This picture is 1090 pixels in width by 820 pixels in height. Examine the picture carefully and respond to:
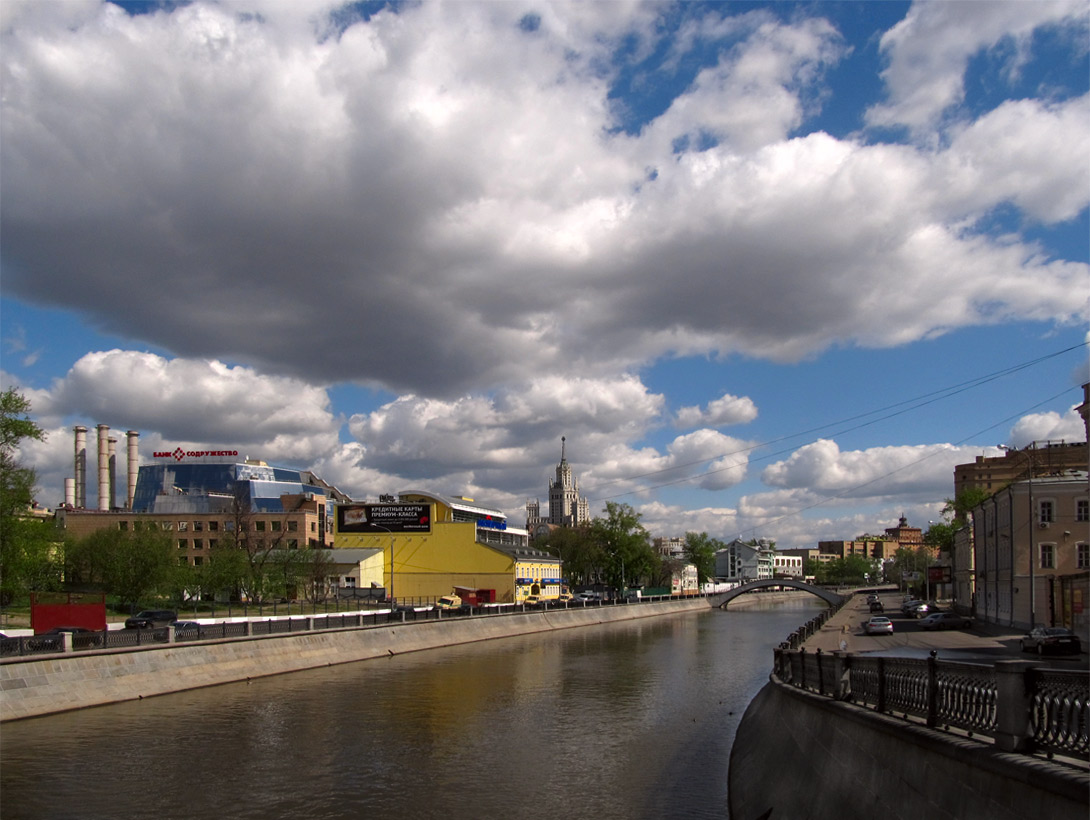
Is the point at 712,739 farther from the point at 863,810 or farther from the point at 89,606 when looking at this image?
the point at 89,606

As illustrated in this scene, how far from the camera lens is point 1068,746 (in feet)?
28.9

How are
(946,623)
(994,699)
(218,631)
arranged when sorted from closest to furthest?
(994,699) < (218,631) < (946,623)

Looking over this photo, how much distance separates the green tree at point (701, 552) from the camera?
178875 millimetres

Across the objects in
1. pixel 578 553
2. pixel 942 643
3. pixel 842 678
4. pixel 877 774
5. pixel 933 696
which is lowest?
pixel 578 553

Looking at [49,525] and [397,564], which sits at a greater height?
[49,525]

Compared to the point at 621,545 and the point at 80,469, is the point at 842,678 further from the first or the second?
the point at 80,469

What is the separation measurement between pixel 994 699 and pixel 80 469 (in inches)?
6171

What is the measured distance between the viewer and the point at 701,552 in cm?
17862

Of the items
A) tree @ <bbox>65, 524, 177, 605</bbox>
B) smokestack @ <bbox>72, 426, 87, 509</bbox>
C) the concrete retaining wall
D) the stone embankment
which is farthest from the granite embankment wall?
smokestack @ <bbox>72, 426, 87, 509</bbox>

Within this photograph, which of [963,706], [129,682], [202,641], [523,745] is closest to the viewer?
[963,706]

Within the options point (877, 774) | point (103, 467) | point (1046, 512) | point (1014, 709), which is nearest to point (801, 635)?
point (1046, 512)

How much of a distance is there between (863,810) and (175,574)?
68600 mm

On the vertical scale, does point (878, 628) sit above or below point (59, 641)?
below

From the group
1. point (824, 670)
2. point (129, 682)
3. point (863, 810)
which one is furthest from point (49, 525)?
point (863, 810)
